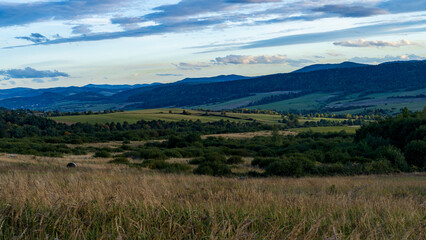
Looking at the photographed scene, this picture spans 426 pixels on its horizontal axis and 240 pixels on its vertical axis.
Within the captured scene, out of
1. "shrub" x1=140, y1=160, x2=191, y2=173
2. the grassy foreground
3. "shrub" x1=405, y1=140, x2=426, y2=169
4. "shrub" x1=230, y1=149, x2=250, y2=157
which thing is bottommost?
"shrub" x1=230, y1=149, x2=250, y2=157

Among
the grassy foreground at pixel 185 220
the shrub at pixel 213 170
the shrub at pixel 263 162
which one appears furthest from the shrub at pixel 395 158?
the grassy foreground at pixel 185 220

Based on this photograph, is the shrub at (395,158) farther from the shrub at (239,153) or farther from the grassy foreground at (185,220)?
the grassy foreground at (185,220)

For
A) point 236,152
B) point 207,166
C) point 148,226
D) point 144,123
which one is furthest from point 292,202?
point 144,123

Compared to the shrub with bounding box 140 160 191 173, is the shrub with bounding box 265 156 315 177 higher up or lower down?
lower down

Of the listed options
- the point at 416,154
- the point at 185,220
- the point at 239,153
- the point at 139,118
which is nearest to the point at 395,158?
the point at 416,154

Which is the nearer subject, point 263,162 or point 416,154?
point 416,154

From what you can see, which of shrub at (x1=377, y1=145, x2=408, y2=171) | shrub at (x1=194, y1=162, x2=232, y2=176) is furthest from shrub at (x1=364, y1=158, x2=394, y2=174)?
shrub at (x1=194, y1=162, x2=232, y2=176)

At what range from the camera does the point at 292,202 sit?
6.21 meters

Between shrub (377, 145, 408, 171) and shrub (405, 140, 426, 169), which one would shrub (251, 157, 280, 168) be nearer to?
shrub (377, 145, 408, 171)

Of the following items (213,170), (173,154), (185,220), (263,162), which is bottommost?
(173,154)

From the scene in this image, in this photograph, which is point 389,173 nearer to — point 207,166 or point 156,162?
point 207,166

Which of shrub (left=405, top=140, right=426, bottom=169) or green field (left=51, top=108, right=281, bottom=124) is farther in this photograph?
green field (left=51, top=108, right=281, bottom=124)

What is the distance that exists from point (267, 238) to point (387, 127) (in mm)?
45211

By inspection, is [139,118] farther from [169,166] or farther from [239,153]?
[169,166]
